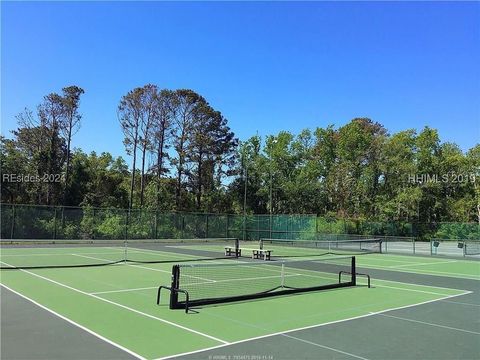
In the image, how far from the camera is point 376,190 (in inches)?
2628

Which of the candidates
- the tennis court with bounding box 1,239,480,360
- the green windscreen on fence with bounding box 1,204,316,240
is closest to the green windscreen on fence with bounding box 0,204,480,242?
the green windscreen on fence with bounding box 1,204,316,240

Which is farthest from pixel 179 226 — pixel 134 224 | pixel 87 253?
pixel 87 253

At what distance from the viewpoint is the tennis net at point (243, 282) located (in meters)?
10.8

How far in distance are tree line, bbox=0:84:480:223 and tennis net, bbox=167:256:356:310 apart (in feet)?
127

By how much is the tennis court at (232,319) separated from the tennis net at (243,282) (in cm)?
7

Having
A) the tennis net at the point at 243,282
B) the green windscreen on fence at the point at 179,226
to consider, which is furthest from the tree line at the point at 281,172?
the tennis net at the point at 243,282

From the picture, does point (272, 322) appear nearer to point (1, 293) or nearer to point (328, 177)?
point (1, 293)

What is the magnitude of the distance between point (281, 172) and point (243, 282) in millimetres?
→ 53717

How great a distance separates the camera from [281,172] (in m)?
68.0

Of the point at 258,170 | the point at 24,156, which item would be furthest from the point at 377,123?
the point at 24,156

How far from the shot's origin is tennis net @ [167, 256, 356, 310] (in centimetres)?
1084

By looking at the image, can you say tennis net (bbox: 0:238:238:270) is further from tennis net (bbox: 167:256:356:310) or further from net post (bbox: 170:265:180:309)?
net post (bbox: 170:265:180:309)

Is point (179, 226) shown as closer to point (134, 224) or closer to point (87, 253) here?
point (134, 224)

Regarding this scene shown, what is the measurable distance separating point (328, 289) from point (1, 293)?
8.53 m
